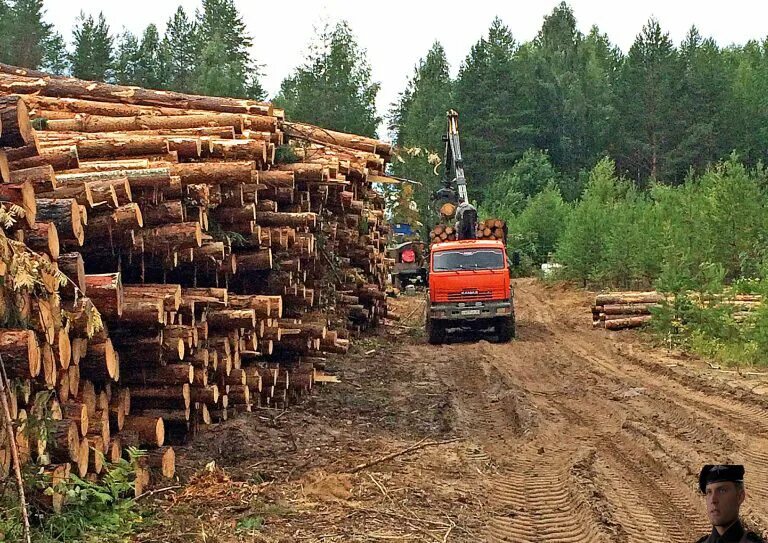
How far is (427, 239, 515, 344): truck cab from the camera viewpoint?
66.6ft

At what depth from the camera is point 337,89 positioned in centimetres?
5747

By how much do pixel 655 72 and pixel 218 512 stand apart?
6332 centimetres

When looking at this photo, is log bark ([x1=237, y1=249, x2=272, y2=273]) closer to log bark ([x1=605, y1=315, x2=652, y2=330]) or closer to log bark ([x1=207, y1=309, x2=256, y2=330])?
log bark ([x1=207, y1=309, x2=256, y2=330])

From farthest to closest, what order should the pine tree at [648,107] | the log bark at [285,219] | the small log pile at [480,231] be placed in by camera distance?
the pine tree at [648,107]
the small log pile at [480,231]
the log bark at [285,219]

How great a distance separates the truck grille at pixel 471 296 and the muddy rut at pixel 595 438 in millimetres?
1337

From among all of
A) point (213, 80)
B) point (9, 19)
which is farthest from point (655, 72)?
point (9, 19)

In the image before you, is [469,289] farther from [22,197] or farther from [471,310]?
[22,197]

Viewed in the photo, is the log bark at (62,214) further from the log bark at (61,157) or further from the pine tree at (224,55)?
the pine tree at (224,55)

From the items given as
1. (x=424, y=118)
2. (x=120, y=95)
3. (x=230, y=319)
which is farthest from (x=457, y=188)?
(x=424, y=118)

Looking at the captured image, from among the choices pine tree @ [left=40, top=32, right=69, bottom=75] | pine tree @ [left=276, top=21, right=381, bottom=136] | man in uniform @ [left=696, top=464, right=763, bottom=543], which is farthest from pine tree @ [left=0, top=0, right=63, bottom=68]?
man in uniform @ [left=696, top=464, right=763, bottom=543]

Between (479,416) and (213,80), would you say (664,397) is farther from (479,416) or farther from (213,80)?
(213,80)

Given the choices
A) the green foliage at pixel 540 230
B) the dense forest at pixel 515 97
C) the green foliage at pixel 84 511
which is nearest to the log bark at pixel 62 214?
the green foliage at pixel 84 511

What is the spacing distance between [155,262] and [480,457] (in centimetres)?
404

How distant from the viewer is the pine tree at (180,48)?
6225cm
